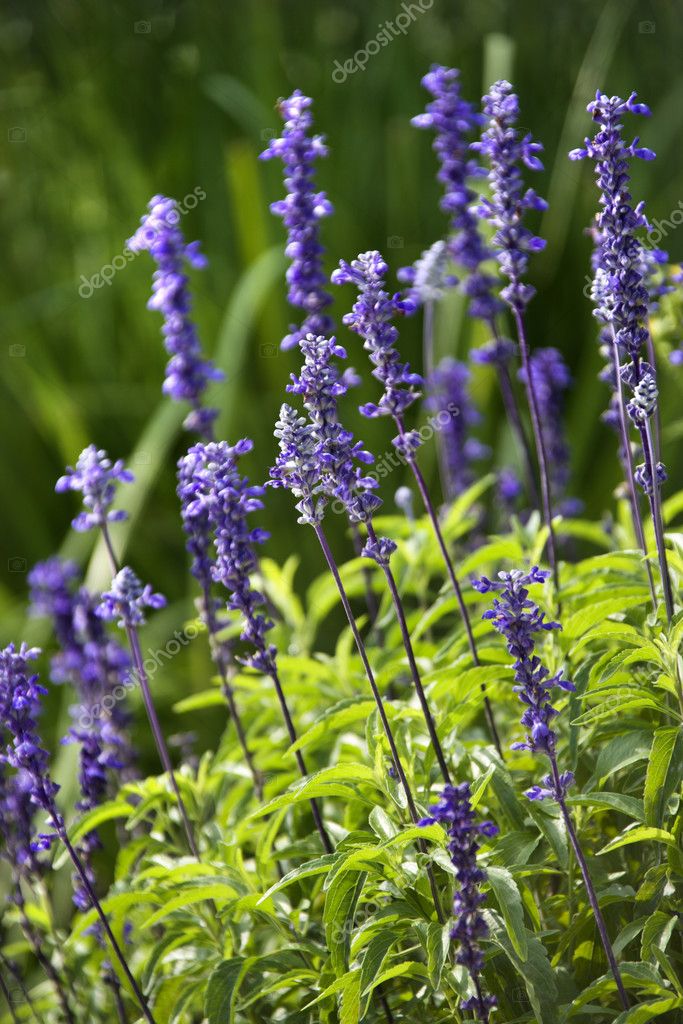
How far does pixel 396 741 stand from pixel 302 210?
4.56 ft

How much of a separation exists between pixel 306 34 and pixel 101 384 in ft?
9.98

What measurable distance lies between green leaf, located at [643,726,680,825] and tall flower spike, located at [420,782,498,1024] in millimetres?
346

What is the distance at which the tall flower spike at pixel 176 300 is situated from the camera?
3.15m

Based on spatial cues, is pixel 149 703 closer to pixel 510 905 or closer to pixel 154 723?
pixel 154 723

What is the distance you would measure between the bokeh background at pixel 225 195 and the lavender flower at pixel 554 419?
1.87 meters

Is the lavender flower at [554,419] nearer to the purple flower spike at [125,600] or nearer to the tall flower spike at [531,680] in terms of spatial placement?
the purple flower spike at [125,600]

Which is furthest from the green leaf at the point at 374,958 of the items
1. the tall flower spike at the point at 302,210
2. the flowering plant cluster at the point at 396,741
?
the tall flower spike at the point at 302,210

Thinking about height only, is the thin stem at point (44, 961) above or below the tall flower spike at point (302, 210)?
below

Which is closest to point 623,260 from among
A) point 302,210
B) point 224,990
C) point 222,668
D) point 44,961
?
point 302,210

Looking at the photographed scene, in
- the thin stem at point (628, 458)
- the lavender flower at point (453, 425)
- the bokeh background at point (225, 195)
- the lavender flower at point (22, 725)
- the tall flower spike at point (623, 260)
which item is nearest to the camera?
the tall flower spike at point (623, 260)

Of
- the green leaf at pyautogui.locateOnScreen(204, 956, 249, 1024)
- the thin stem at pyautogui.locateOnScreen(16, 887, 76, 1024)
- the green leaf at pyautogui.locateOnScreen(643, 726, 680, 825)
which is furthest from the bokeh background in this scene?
the green leaf at pyautogui.locateOnScreen(643, 726, 680, 825)

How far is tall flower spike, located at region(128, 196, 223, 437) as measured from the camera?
3.15 meters

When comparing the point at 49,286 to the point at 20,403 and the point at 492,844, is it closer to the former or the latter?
the point at 20,403

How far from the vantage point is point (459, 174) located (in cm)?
317
